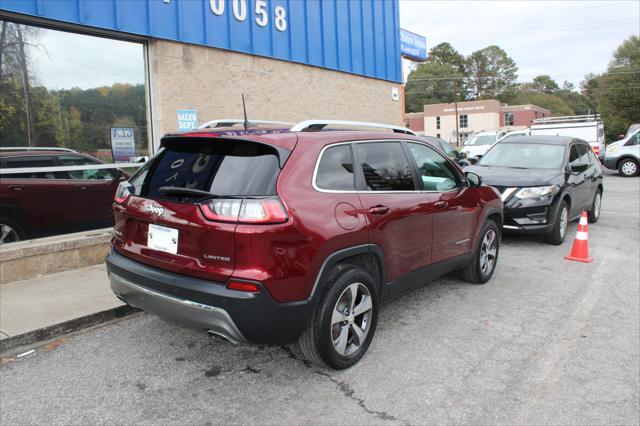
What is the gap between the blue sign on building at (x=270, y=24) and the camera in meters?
6.73

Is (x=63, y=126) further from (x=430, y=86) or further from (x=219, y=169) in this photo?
(x=430, y=86)

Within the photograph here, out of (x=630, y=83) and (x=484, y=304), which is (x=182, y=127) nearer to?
(x=484, y=304)

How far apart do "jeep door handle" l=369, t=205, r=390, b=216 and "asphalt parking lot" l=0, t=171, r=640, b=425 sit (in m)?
1.11

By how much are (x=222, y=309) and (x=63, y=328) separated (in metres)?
2.19

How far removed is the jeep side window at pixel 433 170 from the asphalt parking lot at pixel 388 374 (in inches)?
47.9

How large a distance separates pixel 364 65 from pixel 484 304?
8.20 meters

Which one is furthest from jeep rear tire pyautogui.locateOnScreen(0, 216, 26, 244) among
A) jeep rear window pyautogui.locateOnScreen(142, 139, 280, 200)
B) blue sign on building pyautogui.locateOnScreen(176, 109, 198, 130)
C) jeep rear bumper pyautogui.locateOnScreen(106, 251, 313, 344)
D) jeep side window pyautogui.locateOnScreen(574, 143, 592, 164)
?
jeep side window pyautogui.locateOnScreen(574, 143, 592, 164)

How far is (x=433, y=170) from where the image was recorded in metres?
4.79

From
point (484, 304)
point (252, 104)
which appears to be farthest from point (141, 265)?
point (252, 104)

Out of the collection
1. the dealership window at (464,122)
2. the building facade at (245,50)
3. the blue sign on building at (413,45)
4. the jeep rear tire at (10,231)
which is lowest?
the jeep rear tire at (10,231)

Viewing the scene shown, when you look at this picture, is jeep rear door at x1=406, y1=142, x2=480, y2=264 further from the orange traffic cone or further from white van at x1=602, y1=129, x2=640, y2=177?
white van at x1=602, y1=129, x2=640, y2=177

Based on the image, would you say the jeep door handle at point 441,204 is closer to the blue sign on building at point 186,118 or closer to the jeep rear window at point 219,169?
the jeep rear window at point 219,169

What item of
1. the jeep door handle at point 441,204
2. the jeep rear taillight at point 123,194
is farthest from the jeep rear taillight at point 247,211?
the jeep door handle at point 441,204

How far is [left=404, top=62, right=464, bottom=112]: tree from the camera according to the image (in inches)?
4700
